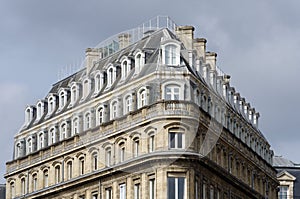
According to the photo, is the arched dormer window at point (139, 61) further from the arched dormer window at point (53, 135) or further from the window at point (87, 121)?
the arched dormer window at point (53, 135)

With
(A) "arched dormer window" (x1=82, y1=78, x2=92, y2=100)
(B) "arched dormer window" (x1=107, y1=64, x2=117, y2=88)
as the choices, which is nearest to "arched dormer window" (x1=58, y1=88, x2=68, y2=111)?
(A) "arched dormer window" (x1=82, y1=78, x2=92, y2=100)

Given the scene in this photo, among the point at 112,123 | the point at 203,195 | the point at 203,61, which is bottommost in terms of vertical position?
the point at 203,195

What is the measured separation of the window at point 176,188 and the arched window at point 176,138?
2.99 meters

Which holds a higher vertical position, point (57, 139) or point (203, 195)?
point (57, 139)

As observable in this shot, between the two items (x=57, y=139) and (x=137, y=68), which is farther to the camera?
(x=57, y=139)

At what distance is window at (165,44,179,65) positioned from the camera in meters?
107

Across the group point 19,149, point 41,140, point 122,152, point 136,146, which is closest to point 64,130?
point 41,140

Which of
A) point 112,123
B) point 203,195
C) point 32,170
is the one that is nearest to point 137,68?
point 112,123

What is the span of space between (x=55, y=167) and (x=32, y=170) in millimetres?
5197

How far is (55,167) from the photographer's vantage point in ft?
397

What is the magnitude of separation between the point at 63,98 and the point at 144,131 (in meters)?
20.4

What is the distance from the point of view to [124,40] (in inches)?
4732

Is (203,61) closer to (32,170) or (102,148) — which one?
(102,148)

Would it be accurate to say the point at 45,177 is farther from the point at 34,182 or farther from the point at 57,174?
the point at 57,174
